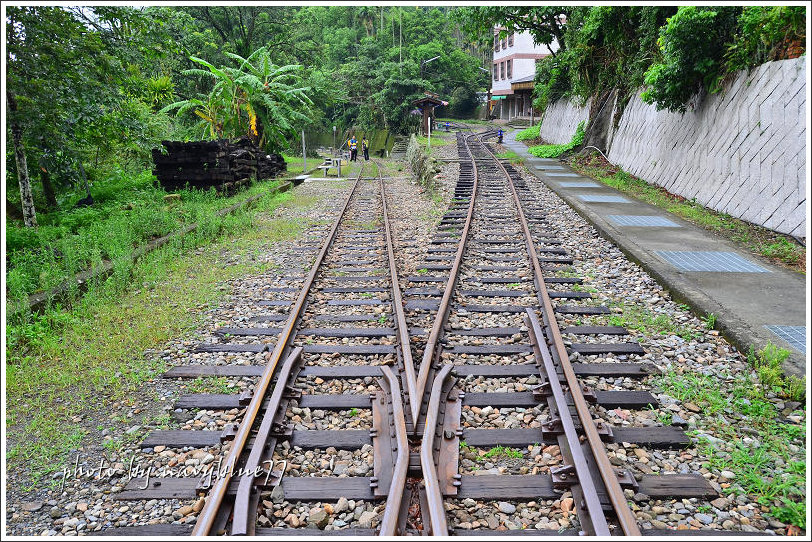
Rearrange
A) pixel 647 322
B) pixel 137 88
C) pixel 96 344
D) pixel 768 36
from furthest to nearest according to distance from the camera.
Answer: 1. pixel 137 88
2. pixel 768 36
3. pixel 647 322
4. pixel 96 344

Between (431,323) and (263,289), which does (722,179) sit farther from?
(263,289)

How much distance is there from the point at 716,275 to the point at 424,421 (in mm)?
5393

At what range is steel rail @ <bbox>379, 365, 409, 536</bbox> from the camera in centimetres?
286

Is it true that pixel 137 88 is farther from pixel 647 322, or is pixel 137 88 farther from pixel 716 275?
pixel 716 275

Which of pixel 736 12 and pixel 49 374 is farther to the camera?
pixel 736 12

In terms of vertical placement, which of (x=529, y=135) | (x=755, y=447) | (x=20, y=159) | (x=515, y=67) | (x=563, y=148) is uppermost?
(x=515, y=67)


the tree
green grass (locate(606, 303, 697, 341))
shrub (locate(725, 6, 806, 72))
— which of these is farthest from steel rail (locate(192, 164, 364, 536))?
shrub (locate(725, 6, 806, 72))

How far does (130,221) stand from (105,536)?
8652mm

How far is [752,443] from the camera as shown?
3.84 meters

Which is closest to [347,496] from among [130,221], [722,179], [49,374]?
[49,374]

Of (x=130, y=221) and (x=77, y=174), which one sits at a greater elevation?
(x=77, y=174)

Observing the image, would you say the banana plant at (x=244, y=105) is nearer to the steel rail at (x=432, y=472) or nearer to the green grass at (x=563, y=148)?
the green grass at (x=563, y=148)

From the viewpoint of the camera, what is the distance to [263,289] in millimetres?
7191

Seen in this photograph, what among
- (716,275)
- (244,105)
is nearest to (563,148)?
(244,105)
